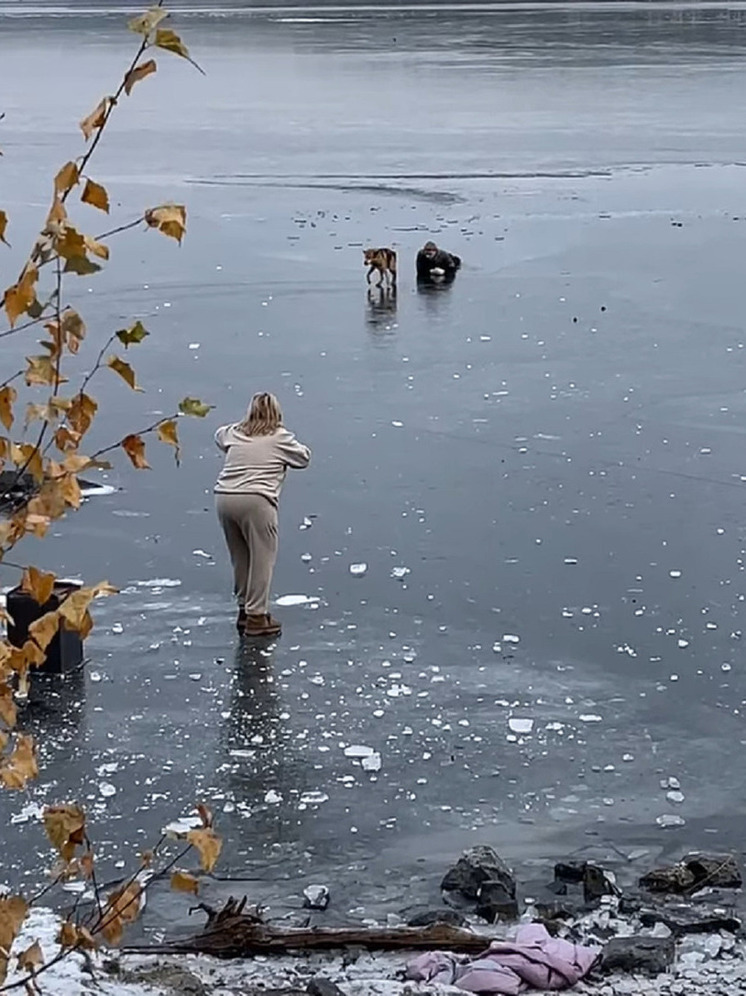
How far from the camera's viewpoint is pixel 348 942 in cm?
716

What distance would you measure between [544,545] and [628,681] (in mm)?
2387

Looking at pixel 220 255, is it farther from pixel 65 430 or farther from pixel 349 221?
pixel 65 430

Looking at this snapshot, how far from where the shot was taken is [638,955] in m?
6.89

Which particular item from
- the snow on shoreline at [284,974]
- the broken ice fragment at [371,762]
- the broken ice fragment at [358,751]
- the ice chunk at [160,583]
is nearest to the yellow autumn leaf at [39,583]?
the snow on shoreline at [284,974]

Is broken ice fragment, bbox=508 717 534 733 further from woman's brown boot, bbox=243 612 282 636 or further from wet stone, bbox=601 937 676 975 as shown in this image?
wet stone, bbox=601 937 676 975

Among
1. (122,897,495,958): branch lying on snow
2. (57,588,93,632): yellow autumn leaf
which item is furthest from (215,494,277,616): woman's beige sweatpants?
(57,588,93,632): yellow autumn leaf

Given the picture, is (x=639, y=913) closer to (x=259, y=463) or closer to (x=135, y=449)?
(x=259, y=463)

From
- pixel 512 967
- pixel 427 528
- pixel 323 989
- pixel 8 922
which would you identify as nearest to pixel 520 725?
pixel 512 967

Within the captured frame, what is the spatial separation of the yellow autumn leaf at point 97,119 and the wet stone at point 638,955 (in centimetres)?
431

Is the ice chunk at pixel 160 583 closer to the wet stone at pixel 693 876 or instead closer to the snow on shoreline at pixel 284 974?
the snow on shoreline at pixel 284 974

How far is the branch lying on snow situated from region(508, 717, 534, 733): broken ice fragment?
88.4 inches

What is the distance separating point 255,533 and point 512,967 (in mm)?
4334

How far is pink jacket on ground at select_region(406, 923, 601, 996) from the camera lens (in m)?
6.61

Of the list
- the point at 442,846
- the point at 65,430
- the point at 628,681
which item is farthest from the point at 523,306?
the point at 65,430
